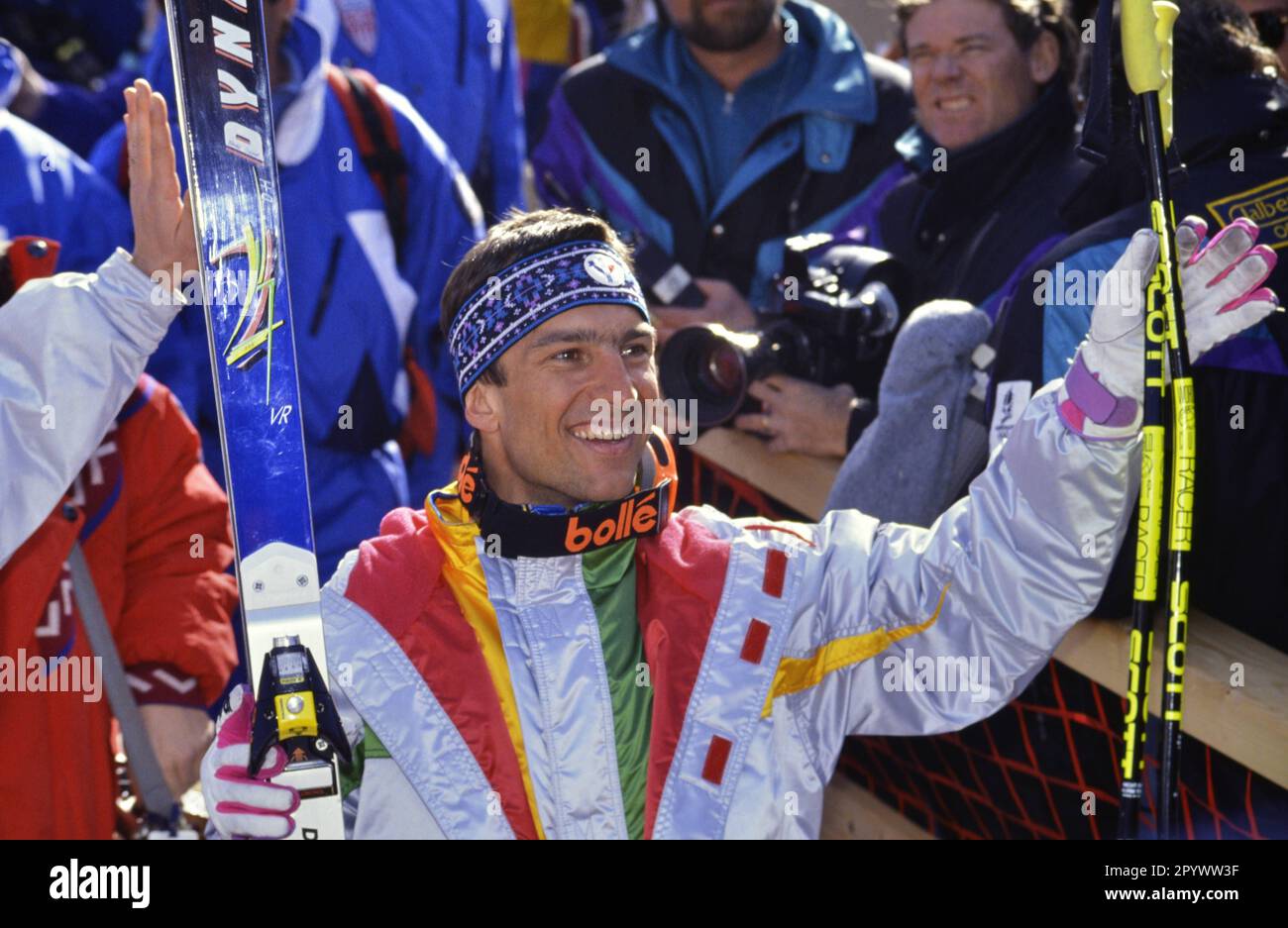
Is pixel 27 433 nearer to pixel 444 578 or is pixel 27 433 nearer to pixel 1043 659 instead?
pixel 444 578

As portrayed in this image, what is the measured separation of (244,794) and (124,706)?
0.86m

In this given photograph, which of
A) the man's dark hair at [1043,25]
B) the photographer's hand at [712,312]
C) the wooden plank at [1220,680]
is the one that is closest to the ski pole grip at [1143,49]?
the wooden plank at [1220,680]

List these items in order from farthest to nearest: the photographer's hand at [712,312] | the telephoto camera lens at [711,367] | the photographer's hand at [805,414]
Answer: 1. the photographer's hand at [712,312]
2. the photographer's hand at [805,414]
3. the telephoto camera lens at [711,367]

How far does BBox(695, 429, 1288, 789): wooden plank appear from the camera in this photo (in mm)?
2521

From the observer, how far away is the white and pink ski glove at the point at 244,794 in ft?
7.48

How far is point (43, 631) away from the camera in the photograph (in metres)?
2.96

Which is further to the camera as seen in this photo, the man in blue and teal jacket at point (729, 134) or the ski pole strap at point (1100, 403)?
the man in blue and teal jacket at point (729, 134)

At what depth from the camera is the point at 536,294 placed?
265cm

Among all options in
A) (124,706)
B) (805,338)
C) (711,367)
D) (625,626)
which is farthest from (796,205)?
(124,706)

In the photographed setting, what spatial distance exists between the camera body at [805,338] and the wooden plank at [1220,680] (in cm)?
84

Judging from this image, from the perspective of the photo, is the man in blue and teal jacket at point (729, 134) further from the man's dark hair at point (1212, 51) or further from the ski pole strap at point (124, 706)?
the ski pole strap at point (124, 706)

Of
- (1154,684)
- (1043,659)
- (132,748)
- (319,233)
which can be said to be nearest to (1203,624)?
(1154,684)

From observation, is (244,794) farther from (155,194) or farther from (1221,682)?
(1221,682)

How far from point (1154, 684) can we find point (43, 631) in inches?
75.0
